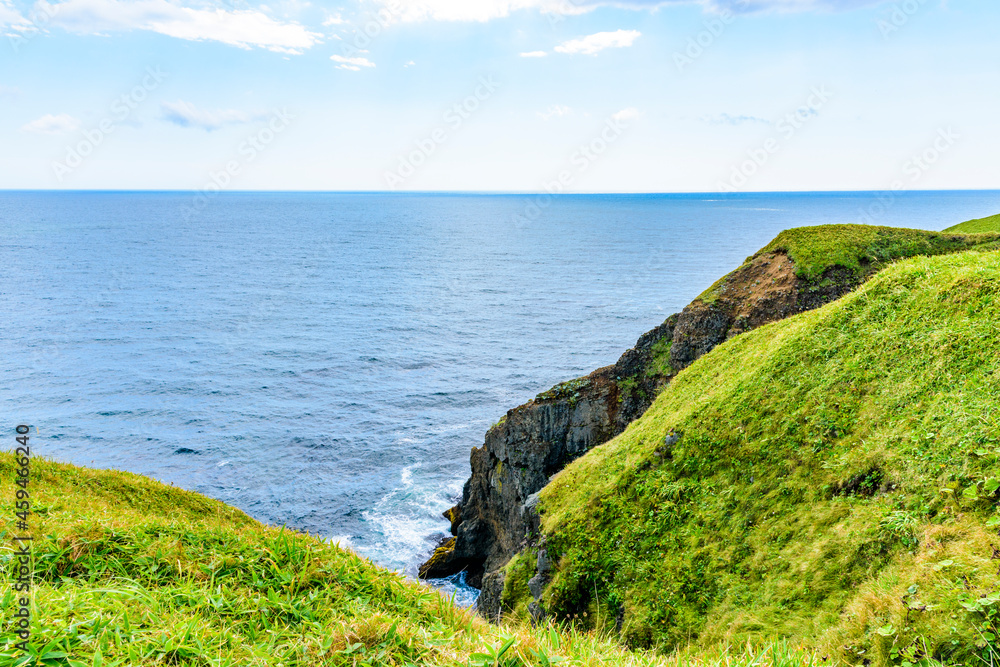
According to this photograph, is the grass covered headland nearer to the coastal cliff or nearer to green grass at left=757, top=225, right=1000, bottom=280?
the coastal cliff

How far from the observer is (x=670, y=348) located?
29.8 meters

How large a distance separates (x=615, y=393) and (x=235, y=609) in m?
25.8

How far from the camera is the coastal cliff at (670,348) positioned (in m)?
27.9

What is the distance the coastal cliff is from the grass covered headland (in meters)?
6.06

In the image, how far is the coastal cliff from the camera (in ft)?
91.7

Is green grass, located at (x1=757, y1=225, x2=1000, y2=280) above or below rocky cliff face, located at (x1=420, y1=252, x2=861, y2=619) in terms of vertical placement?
above

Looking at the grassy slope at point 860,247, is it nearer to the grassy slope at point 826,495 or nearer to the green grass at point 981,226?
the green grass at point 981,226

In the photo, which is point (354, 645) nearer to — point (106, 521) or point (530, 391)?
point (106, 521)

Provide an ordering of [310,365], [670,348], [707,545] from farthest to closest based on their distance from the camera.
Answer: [310,365] → [670,348] → [707,545]

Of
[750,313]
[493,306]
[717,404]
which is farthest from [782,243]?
[493,306]

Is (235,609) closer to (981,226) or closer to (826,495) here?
(826,495)

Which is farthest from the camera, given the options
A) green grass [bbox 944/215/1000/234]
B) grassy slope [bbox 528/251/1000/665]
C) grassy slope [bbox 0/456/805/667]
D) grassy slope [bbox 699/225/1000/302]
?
green grass [bbox 944/215/1000/234]

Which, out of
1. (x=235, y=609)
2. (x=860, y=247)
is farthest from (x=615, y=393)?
(x=235, y=609)

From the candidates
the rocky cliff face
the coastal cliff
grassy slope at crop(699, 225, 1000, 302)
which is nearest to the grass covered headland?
the rocky cliff face
